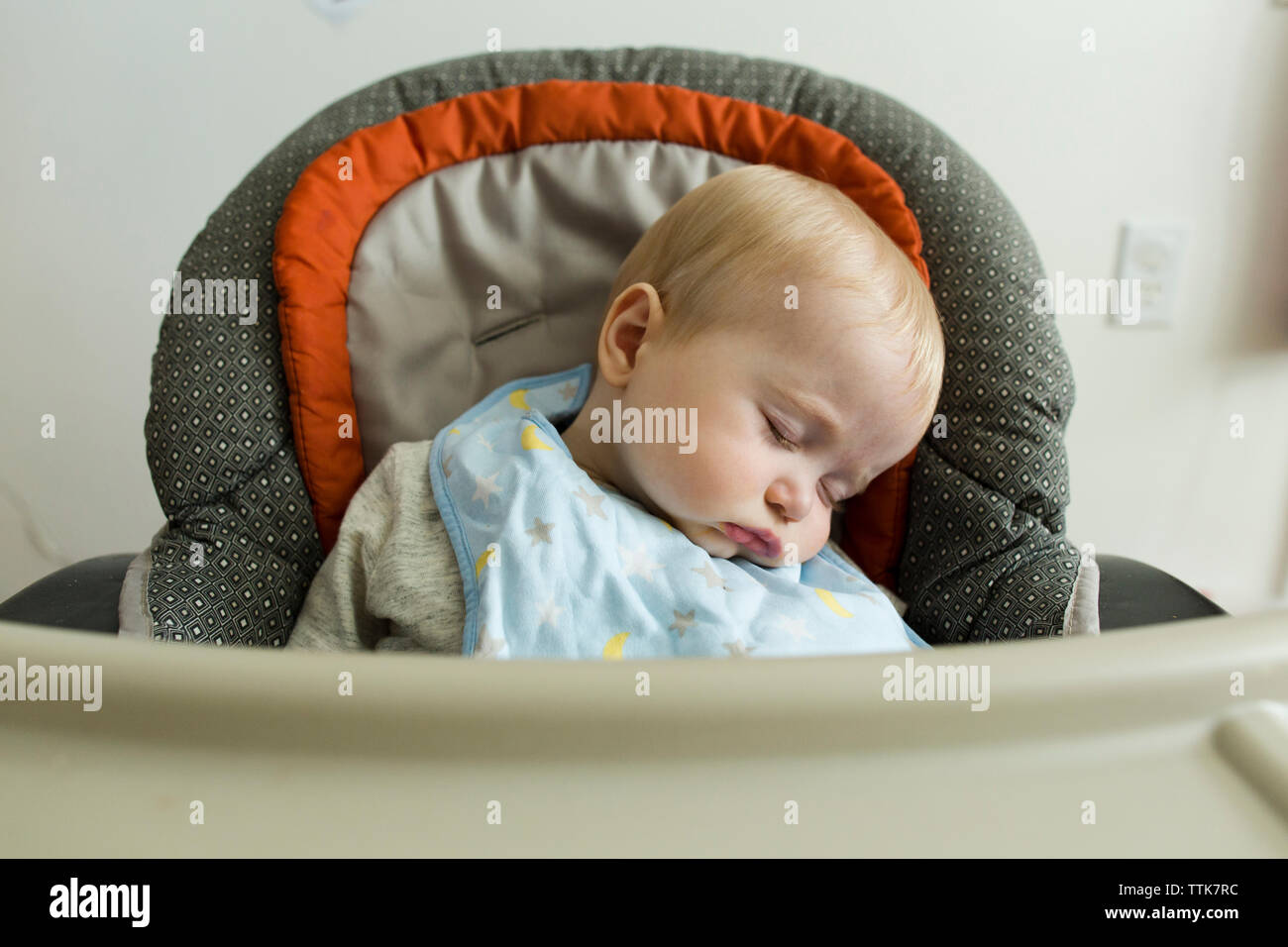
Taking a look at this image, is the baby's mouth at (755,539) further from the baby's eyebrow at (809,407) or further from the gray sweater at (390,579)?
the gray sweater at (390,579)

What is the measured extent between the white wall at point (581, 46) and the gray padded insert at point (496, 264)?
49 centimetres

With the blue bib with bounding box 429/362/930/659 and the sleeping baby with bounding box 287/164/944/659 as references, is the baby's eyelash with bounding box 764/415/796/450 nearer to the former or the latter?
the sleeping baby with bounding box 287/164/944/659

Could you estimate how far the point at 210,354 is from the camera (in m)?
0.84

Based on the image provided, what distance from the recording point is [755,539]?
0.80 metres

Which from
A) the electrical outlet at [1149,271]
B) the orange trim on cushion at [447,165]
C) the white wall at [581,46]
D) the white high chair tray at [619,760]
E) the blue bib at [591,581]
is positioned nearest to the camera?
the white high chair tray at [619,760]

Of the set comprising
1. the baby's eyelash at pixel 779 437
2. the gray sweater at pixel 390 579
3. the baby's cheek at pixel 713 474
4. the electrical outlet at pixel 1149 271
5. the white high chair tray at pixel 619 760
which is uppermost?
the electrical outlet at pixel 1149 271

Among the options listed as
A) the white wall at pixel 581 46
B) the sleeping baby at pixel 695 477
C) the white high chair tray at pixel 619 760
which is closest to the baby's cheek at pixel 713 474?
the sleeping baby at pixel 695 477

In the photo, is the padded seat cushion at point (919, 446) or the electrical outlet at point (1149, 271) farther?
the electrical outlet at point (1149, 271)

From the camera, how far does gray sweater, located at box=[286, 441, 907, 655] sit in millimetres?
762

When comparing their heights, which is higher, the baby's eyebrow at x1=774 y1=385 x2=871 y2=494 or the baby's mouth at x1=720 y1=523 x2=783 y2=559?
the baby's eyebrow at x1=774 y1=385 x2=871 y2=494

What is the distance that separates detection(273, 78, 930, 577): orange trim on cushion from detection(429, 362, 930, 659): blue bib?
0.10 metres

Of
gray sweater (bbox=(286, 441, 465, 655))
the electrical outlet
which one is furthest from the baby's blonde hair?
the electrical outlet

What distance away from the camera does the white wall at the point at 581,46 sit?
1321 millimetres

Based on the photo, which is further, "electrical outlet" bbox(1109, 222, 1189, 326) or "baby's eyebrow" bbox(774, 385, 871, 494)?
"electrical outlet" bbox(1109, 222, 1189, 326)
